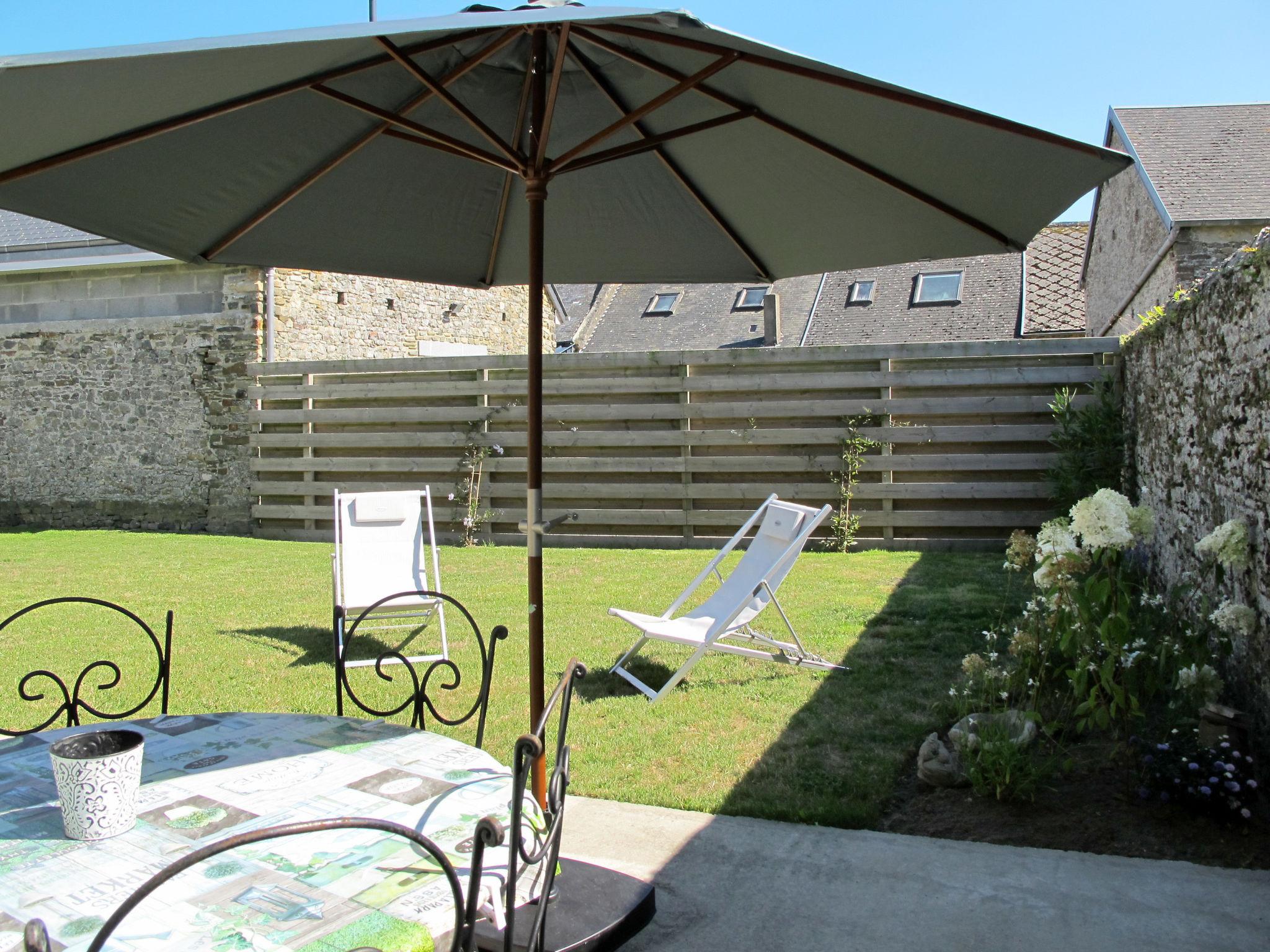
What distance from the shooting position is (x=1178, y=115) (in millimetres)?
13984

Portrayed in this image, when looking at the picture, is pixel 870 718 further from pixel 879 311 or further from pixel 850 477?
pixel 879 311

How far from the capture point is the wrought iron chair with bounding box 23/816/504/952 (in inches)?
40.8

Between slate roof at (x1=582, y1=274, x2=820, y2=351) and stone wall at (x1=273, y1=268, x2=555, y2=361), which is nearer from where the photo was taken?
stone wall at (x1=273, y1=268, x2=555, y2=361)

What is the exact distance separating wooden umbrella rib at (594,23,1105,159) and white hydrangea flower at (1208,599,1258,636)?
169cm

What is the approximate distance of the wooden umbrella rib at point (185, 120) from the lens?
Result: 231 centimetres

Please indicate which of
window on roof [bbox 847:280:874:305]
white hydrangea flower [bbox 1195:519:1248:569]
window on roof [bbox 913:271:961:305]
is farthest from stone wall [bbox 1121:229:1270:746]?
window on roof [bbox 847:280:874:305]

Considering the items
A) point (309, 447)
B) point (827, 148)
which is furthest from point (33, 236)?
point (827, 148)

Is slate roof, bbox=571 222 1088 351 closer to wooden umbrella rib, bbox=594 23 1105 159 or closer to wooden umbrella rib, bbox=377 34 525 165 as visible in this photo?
wooden umbrella rib, bbox=594 23 1105 159

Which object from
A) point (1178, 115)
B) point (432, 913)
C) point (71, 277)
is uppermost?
point (1178, 115)

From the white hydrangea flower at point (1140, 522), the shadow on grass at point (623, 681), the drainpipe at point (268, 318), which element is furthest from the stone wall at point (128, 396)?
the white hydrangea flower at point (1140, 522)

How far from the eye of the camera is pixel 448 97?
233 cm

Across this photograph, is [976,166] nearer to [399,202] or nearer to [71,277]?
[399,202]

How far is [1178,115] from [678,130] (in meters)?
14.6

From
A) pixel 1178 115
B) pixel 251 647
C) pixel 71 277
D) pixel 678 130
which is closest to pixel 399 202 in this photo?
pixel 678 130
